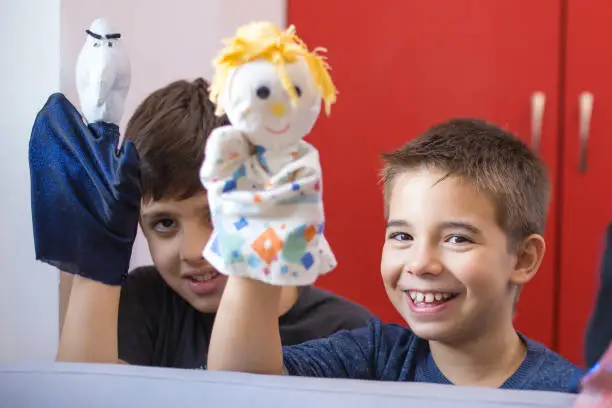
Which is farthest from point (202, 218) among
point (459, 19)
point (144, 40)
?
point (459, 19)

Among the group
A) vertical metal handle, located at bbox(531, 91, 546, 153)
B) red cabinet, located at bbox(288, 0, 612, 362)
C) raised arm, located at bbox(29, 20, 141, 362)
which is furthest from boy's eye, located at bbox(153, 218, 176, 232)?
vertical metal handle, located at bbox(531, 91, 546, 153)

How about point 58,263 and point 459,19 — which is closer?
point 58,263

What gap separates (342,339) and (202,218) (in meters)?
0.23

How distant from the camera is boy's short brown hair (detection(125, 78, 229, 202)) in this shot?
104 centimetres

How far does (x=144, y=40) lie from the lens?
1.44 meters

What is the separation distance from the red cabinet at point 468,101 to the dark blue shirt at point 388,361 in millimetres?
930

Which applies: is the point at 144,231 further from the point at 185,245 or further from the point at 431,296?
the point at 431,296

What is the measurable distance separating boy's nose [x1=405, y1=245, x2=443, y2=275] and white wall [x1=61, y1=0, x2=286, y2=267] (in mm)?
566

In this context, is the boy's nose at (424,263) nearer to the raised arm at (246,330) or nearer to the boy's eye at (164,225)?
the raised arm at (246,330)

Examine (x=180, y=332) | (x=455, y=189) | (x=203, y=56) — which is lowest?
(x=180, y=332)

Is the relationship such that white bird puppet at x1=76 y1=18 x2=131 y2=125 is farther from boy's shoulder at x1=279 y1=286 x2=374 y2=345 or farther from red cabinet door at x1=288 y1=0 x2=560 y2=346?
red cabinet door at x1=288 y1=0 x2=560 y2=346

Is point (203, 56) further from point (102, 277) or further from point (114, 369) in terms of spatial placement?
point (114, 369)

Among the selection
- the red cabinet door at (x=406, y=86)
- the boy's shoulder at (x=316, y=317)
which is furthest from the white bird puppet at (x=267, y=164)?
the red cabinet door at (x=406, y=86)

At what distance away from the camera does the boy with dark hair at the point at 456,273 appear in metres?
0.93
